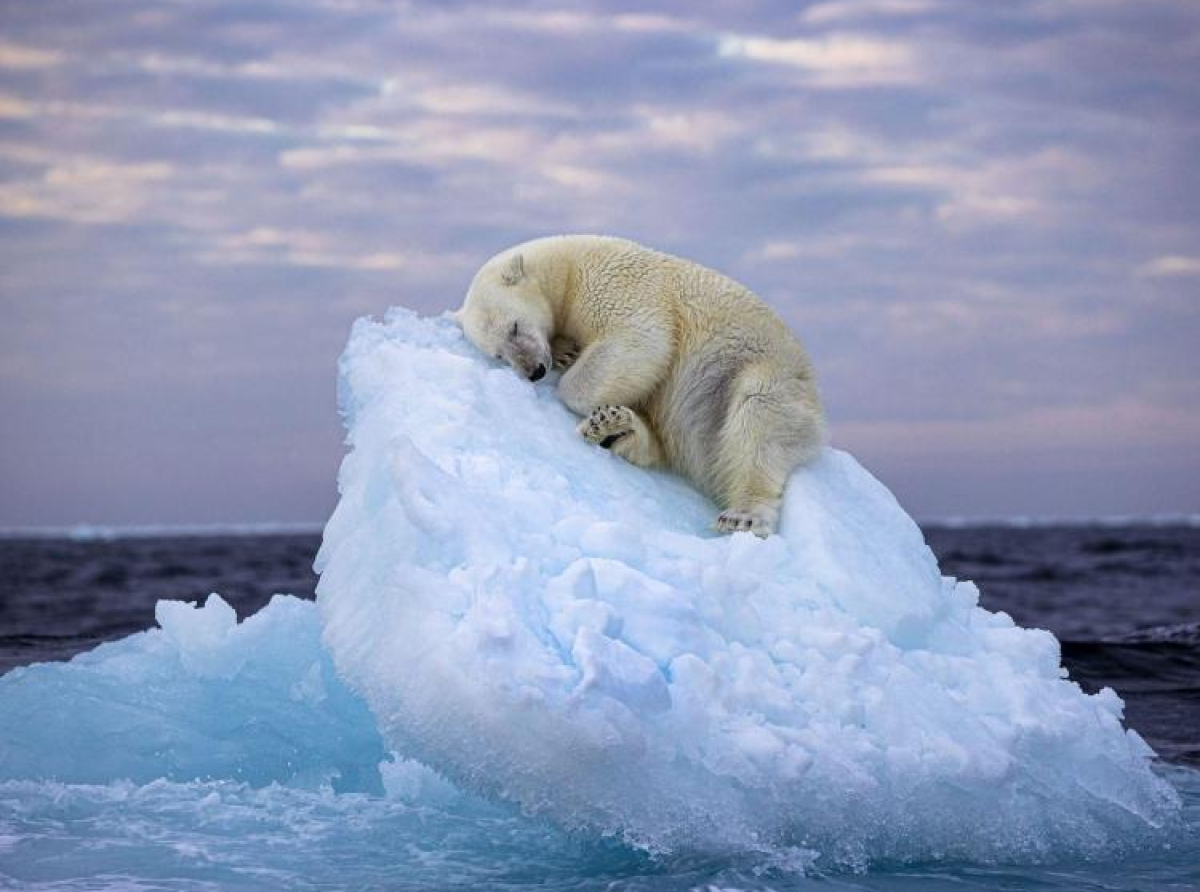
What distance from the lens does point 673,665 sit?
524 cm

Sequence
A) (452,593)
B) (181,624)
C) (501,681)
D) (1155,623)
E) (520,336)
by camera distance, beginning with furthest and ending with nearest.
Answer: (1155,623) < (181,624) < (520,336) < (452,593) < (501,681)

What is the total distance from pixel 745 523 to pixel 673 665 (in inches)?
57.0

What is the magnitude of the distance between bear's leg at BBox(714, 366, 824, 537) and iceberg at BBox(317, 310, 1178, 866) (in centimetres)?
15

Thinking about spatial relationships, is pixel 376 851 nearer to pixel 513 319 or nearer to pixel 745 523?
pixel 745 523

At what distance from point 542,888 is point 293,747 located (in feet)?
8.55

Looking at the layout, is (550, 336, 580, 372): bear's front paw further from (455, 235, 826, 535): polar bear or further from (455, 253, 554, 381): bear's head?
(455, 253, 554, 381): bear's head

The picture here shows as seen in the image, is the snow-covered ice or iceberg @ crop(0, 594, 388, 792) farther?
iceberg @ crop(0, 594, 388, 792)

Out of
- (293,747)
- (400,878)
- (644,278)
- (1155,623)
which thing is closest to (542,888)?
(400,878)

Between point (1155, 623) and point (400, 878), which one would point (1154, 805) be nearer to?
point (400, 878)

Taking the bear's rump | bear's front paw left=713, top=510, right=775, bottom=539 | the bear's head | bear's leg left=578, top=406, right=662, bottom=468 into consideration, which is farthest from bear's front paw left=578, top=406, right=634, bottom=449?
bear's front paw left=713, top=510, right=775, bottom=539

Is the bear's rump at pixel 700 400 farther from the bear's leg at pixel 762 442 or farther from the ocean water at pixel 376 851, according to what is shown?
the ocean water at pixel 376 851

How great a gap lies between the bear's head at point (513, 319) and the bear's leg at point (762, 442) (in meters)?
1.01

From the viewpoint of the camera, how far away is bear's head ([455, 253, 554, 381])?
279 inches

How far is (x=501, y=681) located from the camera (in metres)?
4.94
